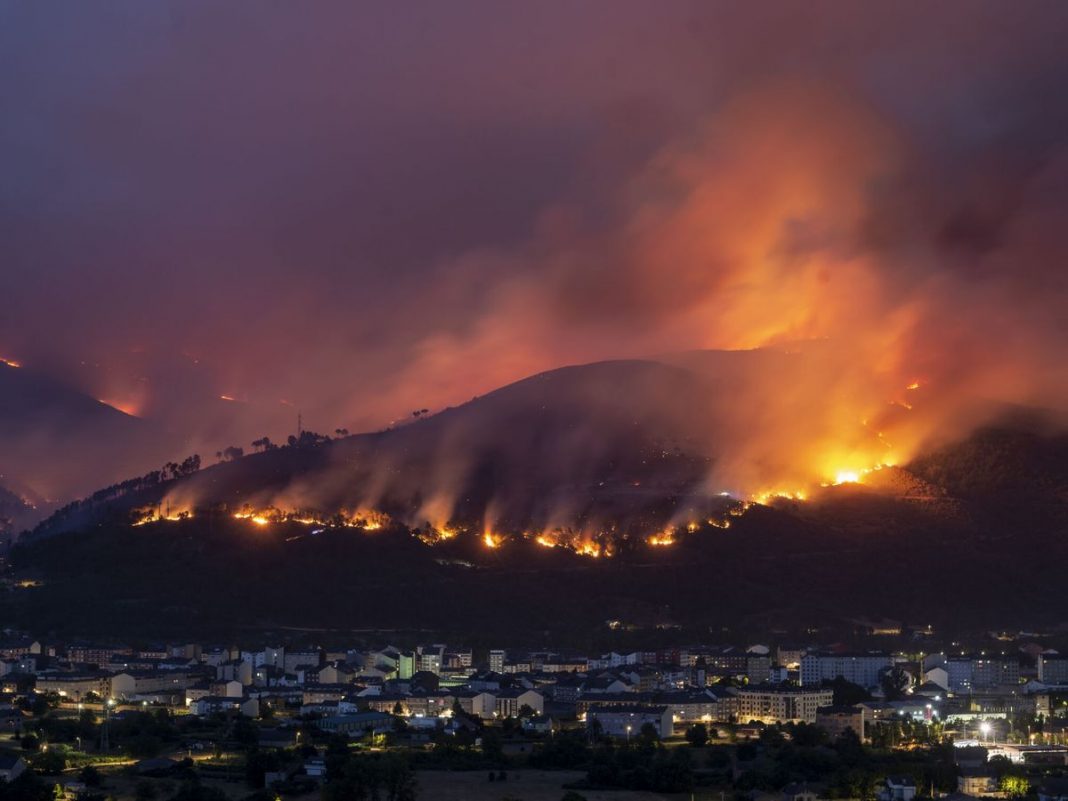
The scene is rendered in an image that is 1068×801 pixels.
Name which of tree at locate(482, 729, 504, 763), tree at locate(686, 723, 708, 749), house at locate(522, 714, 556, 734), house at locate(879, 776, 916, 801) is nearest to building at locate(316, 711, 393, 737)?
house at locate(522, 714, 556, 734)

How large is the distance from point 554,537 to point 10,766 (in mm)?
53643

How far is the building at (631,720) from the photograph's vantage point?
153 ft

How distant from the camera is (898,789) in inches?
1443

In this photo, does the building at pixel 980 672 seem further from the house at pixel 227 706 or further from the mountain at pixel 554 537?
the house at pixel 227 706

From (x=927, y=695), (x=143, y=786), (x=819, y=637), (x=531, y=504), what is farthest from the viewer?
(x=531, y=504)

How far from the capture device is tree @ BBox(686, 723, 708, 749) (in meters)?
44.0

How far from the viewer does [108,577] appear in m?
79.3

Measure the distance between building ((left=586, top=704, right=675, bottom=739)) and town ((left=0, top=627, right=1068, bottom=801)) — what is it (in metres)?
0.08

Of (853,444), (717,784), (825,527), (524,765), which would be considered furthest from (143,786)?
(853,444)

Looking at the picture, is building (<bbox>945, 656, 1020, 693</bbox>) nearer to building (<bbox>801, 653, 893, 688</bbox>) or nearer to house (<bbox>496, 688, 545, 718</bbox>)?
building (<bbox>801, 653, 893, 688</bbox>)

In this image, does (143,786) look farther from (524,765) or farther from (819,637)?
(819,637)

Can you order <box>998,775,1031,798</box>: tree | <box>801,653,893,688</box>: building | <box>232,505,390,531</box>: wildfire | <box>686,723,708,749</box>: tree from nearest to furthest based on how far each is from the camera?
<box>998,775,1031,798</box>: tree, <box>686,723,708,749</box>: tree, <box>801,653,893,688</box>: building, <box>232,505,390,531</box>: wildfire

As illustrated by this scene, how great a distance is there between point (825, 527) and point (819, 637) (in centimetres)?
1718

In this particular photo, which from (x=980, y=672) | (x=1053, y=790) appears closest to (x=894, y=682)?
(x=980, y=672)
